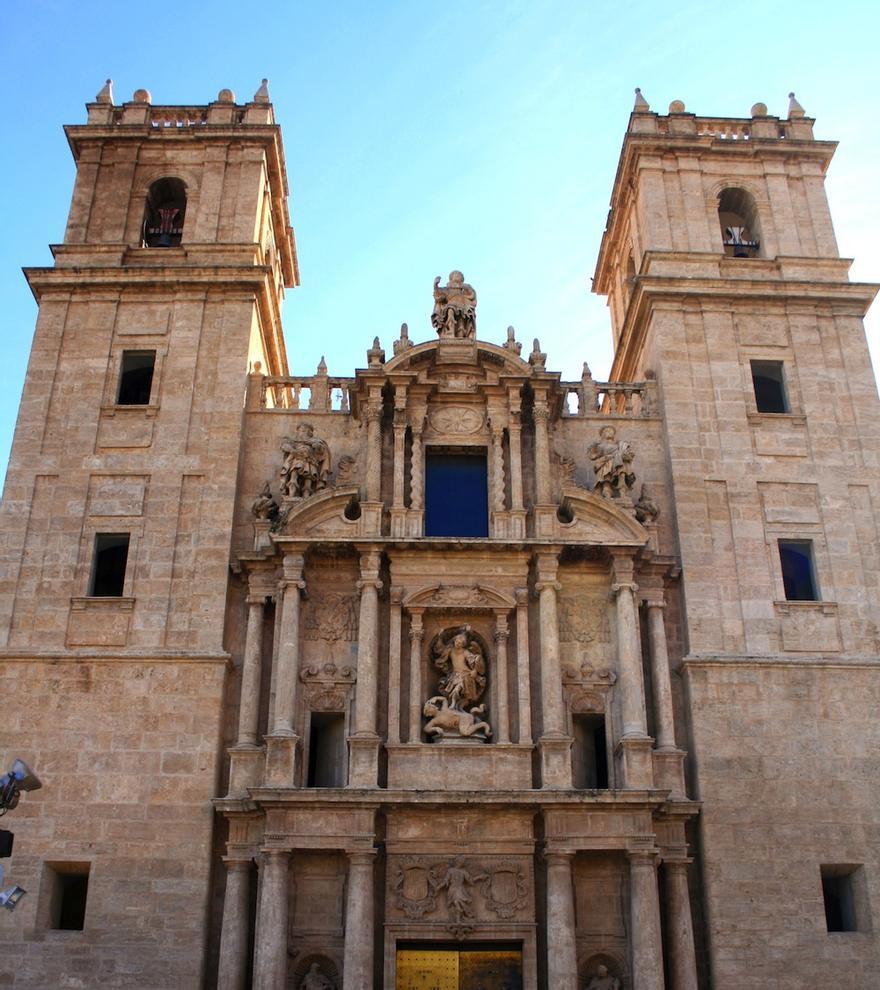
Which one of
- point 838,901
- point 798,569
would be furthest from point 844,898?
point 798,569

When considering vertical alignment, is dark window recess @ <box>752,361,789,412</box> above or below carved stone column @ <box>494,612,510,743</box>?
above

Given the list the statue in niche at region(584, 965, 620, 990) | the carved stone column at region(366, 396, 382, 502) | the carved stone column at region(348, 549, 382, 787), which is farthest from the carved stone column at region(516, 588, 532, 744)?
the statue in niche at region(584, 965, 620, 990)

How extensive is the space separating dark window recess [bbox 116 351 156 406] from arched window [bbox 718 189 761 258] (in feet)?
38.6

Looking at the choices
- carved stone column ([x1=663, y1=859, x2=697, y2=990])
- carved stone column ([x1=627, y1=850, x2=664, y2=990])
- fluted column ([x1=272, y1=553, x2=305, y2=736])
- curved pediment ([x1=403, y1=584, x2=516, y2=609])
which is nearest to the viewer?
carved stone column ([x1=627, y1=850, x2=664, y2=990])

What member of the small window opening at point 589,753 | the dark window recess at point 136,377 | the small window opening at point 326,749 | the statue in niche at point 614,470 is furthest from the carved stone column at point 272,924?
the dark window recess at point 136,377

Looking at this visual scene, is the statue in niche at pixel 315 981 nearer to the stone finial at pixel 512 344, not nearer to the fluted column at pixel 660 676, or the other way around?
the fluted column at pixel 660 676

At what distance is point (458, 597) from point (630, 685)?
3113 millimetres

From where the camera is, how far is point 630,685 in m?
19.5

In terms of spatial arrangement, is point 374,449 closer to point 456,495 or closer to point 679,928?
point 456,495

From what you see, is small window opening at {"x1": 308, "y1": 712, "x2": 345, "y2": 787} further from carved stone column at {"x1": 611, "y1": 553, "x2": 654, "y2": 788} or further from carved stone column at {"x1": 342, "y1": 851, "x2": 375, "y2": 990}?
carved stone column at {"x1": 611, "y1": 553, "x2": 654, "y2": 788}

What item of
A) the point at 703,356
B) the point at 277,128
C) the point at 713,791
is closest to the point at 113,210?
the point at 277,128

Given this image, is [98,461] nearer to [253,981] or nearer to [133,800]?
[133,800]

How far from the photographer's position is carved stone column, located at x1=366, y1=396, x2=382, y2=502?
21.1 metres

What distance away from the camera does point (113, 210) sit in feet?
→ 80.7
